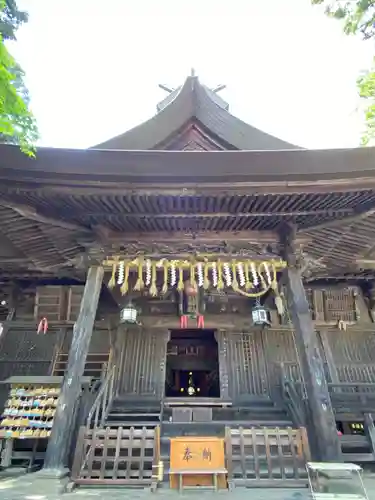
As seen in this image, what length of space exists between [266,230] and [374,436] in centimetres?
447

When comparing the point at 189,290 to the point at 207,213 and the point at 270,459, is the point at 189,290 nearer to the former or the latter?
the point at 207,213

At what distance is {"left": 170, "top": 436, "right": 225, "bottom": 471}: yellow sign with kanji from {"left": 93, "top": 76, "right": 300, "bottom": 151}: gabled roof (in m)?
Answer: 6.33

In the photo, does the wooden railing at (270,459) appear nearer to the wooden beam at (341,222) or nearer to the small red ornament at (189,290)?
the wooden beam at (341,222)

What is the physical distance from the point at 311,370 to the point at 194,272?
2730 mm

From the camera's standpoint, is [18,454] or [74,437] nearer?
[74,437]

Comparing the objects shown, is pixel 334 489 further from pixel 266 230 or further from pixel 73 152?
pixel 73 152

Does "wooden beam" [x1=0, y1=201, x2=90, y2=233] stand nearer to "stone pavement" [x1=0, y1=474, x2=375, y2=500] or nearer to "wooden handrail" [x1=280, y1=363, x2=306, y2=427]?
"stone pavement" [x1=0, y1=474, x2=375, y2=500]

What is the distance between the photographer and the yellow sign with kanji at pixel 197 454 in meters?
5.10

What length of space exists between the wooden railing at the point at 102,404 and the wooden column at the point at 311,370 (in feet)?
12.2

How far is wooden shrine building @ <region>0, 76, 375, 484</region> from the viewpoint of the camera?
5551mm

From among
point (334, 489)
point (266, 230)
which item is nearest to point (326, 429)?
point (334, 489)

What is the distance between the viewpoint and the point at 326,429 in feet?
17.6

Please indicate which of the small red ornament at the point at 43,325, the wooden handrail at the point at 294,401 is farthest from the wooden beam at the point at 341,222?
the small red ornament at the point at 43,325

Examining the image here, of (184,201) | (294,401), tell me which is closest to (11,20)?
(184,201)
